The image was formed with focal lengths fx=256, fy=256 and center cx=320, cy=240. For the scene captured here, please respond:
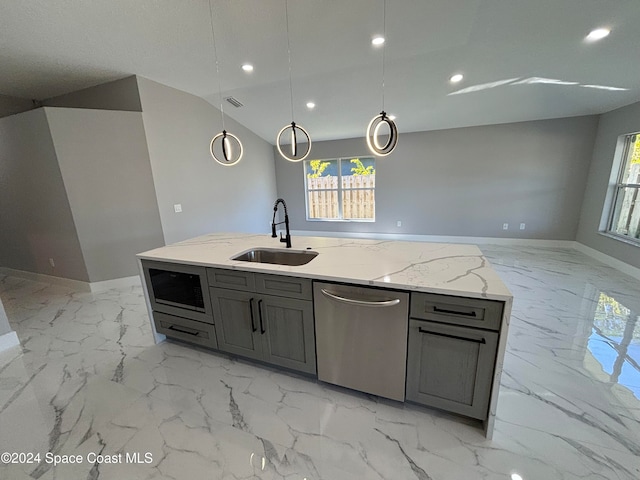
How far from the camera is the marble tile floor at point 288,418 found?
1.29 meters

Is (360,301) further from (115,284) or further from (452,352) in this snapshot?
(115,284)

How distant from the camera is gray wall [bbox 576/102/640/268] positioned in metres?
3.63

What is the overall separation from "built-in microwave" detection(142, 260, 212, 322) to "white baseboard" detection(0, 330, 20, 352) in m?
1.40

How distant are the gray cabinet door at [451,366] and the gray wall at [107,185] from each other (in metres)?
3.79

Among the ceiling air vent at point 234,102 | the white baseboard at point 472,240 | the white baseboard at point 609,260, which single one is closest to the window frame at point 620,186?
the white baseboard at point 609,260

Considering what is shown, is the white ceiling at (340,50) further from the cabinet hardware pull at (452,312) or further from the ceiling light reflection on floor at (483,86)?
the cabinet hardware pull at (452,312)

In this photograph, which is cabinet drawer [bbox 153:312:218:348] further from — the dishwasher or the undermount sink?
the dishwasher

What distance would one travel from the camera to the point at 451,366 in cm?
140

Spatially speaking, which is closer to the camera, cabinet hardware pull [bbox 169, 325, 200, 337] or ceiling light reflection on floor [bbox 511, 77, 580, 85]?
cabinet hardware pull [bbox 169, 325, 200, 337]

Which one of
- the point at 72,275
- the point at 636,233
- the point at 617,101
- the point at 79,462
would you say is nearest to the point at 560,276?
the point at 636,233

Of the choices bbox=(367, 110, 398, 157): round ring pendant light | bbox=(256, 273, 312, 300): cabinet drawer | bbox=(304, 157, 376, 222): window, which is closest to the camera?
bbox=(256, 273, 312, 300): cabinet drawer

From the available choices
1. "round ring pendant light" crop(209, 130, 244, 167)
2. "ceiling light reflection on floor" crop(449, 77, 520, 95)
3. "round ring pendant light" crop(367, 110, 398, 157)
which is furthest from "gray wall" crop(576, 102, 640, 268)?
"round ring pendant light" crop(209, 130, 244, 167)

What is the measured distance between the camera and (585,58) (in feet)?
9.19

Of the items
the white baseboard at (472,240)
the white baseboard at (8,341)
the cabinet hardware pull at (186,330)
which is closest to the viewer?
the cabinet hardware pull at (186,330)
